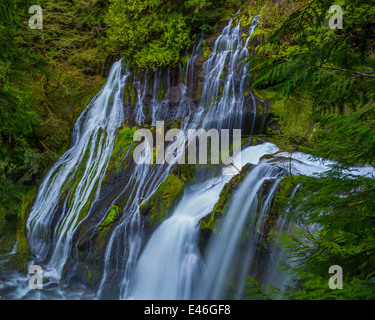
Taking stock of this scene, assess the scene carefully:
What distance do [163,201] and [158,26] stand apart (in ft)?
26.2

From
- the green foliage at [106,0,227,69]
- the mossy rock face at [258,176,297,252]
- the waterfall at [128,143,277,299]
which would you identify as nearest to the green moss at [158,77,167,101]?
the green foliage at [106,0,227,69]

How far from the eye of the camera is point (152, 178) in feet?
27.5

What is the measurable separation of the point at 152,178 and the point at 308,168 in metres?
4.70

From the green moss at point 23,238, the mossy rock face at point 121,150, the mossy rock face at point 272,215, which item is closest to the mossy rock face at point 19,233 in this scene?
the green moss at point 23,238

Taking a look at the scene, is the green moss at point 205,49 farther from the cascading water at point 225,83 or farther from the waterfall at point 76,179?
the waterfall at point 76,179

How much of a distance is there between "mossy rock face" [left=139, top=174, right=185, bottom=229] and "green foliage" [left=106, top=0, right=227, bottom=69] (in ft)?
19.3

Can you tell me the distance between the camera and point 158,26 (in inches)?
437

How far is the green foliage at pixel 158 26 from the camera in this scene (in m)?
10.9

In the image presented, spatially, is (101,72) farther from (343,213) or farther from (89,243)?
(343,213)

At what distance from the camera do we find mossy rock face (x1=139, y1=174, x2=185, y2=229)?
23.7 ft

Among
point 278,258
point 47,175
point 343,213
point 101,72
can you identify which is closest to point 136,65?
point 101,72

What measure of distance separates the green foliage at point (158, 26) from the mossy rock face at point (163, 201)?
5879mm

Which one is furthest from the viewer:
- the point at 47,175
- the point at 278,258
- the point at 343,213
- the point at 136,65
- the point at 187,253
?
the point at 136,65

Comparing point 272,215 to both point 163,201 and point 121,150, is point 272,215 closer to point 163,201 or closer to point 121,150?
point 163,201
